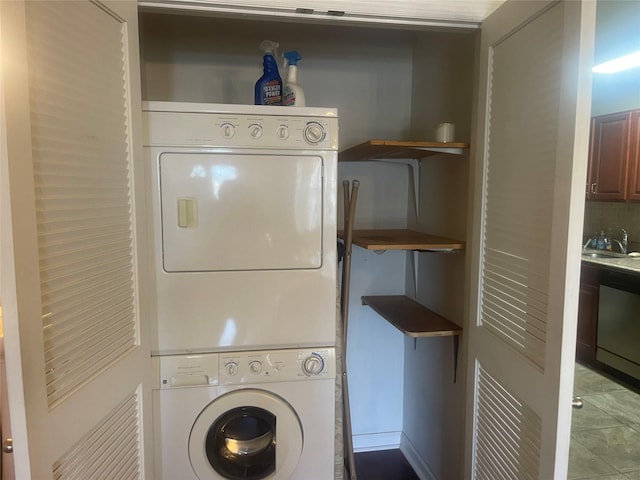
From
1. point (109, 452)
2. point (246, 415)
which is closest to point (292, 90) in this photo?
point (246, 415)

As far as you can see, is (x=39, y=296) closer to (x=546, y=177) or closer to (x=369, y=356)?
(x=546, y=177)

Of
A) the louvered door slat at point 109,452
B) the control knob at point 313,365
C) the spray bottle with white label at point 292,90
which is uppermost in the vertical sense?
the spray bottle with white label at point 292,90

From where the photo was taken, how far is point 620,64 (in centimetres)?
347

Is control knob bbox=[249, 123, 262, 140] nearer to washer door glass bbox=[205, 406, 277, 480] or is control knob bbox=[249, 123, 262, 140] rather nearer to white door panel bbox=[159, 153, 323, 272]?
white door panel bbox=[159, 153, 323, 272]

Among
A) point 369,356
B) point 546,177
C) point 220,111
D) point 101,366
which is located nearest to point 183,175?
point 220,111

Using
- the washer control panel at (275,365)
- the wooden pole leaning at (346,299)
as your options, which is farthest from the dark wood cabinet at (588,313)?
the washer control panel at (275,365)

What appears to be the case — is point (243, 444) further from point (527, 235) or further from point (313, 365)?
point (527, 235)

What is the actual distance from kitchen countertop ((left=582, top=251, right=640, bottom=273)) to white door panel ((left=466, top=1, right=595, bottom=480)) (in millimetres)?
2162

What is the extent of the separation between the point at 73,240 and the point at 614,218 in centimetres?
424

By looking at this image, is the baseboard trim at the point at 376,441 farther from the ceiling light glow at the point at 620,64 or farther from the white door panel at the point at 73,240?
the ceiling light glow at the point at 620,64

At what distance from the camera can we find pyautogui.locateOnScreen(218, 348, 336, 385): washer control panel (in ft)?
5.34

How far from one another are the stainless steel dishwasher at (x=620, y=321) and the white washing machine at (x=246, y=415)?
8.38 ft

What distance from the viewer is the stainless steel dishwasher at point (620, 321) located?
3080 millimetres

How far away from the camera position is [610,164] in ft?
11.8
